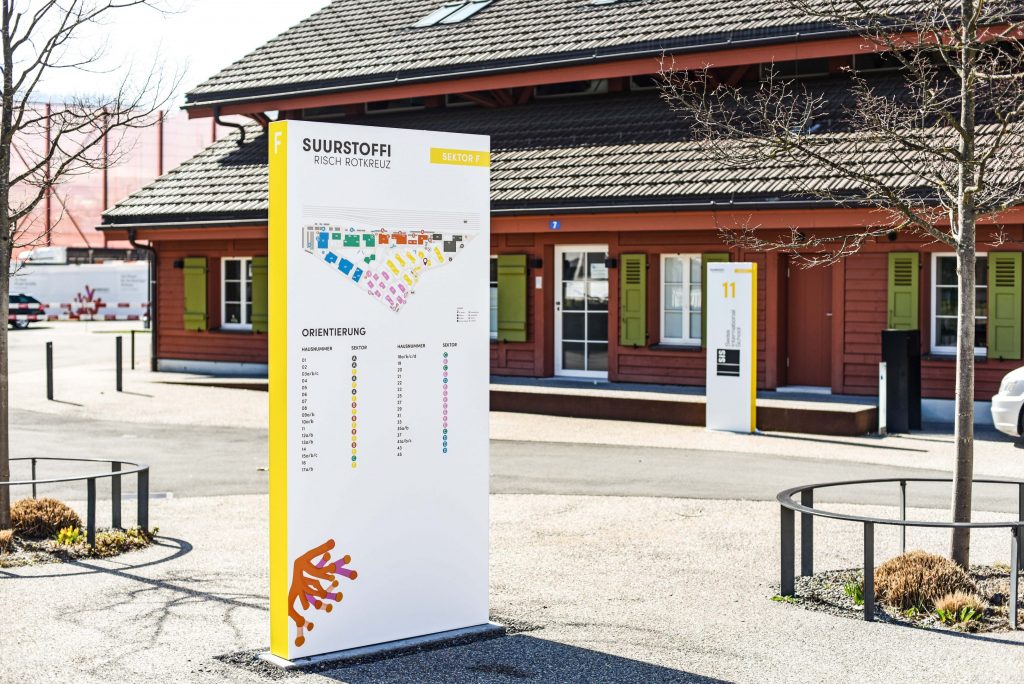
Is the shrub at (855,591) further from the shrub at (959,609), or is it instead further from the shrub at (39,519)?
the shrub at (39,519)

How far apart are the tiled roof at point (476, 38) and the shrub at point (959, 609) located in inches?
526

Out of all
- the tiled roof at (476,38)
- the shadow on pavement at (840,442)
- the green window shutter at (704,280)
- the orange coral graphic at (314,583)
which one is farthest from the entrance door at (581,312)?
the orange coral graphic at (314,583)

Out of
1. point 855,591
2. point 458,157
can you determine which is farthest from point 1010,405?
point 458,157

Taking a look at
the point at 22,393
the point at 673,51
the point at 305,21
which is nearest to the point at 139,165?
the point at 305,21

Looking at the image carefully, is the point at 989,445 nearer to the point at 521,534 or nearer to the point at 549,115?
the point at 521,534

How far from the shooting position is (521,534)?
34.0ft

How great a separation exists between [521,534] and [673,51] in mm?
13218

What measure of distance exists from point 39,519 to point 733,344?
32.2 ft

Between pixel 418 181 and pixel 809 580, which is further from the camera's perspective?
pixel 809 580

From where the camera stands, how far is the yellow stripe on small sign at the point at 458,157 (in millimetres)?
7102

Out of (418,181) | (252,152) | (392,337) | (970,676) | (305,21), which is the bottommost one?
(970,676)

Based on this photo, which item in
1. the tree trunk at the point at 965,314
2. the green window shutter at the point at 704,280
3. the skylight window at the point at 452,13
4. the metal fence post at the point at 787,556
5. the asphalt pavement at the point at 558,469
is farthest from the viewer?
the skylight window at the point at 452,13

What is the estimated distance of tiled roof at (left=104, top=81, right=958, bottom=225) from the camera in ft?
64.2

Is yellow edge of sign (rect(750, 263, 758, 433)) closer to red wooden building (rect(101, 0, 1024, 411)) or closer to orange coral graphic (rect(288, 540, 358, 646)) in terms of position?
red wooden building (rect(101, 0, 1024, 411))
